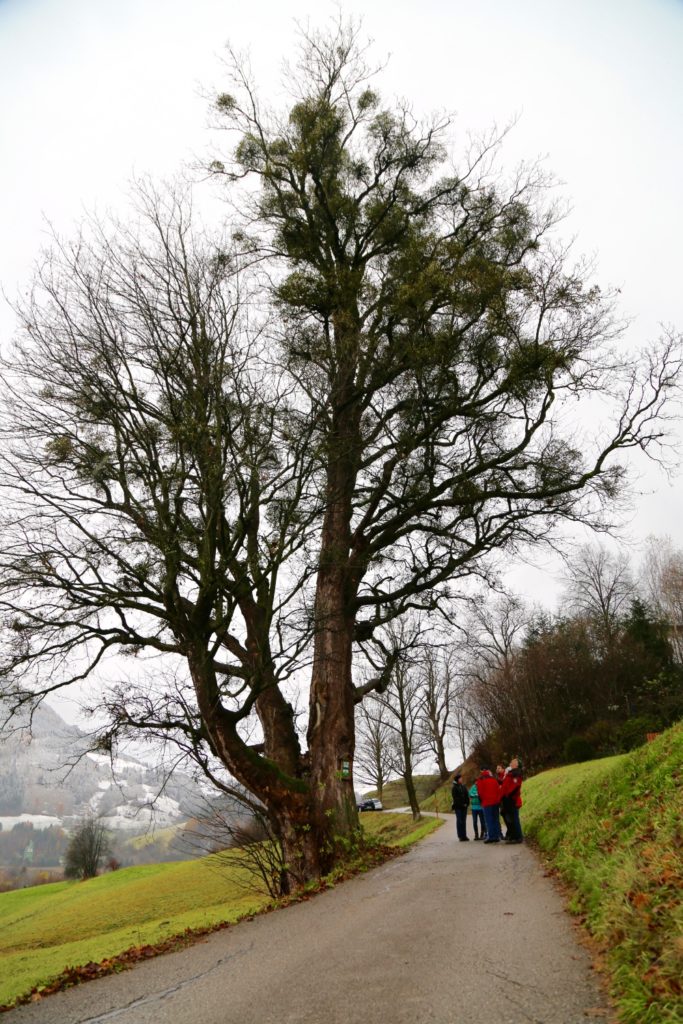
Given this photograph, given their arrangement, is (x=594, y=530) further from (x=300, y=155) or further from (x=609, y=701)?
(x=609, y=701)

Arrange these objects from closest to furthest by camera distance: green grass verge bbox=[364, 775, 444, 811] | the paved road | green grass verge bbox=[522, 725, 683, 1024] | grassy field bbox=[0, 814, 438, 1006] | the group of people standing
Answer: green grass verge bbox=[522, 725, 683, 1024] → the paved road → the group of people standing → grassy field bbox=[0, 814, 438, 1006] → green grass verge bbox=[364, 775, 444, 811]

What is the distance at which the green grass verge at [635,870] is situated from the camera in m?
3.36

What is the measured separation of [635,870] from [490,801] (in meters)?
8.14

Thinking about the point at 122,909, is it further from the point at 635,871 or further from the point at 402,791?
the point at 402,791

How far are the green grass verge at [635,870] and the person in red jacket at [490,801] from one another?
1.92 metres

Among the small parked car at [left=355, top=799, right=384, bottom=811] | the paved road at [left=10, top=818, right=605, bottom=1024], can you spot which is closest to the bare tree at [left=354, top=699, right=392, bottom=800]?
the small parked car at [left=355, top=799, right=384, bottom=811]

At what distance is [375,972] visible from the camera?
4.45 m

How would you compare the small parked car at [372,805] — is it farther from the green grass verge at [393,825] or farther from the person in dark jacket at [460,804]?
the person in dark jacket at [460,804]

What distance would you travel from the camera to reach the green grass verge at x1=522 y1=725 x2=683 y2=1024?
11.0 ft

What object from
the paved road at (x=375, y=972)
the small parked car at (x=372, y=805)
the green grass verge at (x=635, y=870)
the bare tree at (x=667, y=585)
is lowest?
the small parked car at (x=372, y=805)

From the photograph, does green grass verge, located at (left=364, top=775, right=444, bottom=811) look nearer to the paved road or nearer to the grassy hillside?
the grassy hillside

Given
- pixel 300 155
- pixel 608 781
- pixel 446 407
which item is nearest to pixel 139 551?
pixel 446 407

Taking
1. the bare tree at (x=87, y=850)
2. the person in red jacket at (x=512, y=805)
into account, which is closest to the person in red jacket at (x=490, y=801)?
the person in red jacket at (x=512, y=805)

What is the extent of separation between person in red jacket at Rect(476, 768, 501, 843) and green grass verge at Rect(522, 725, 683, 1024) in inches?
75.5
